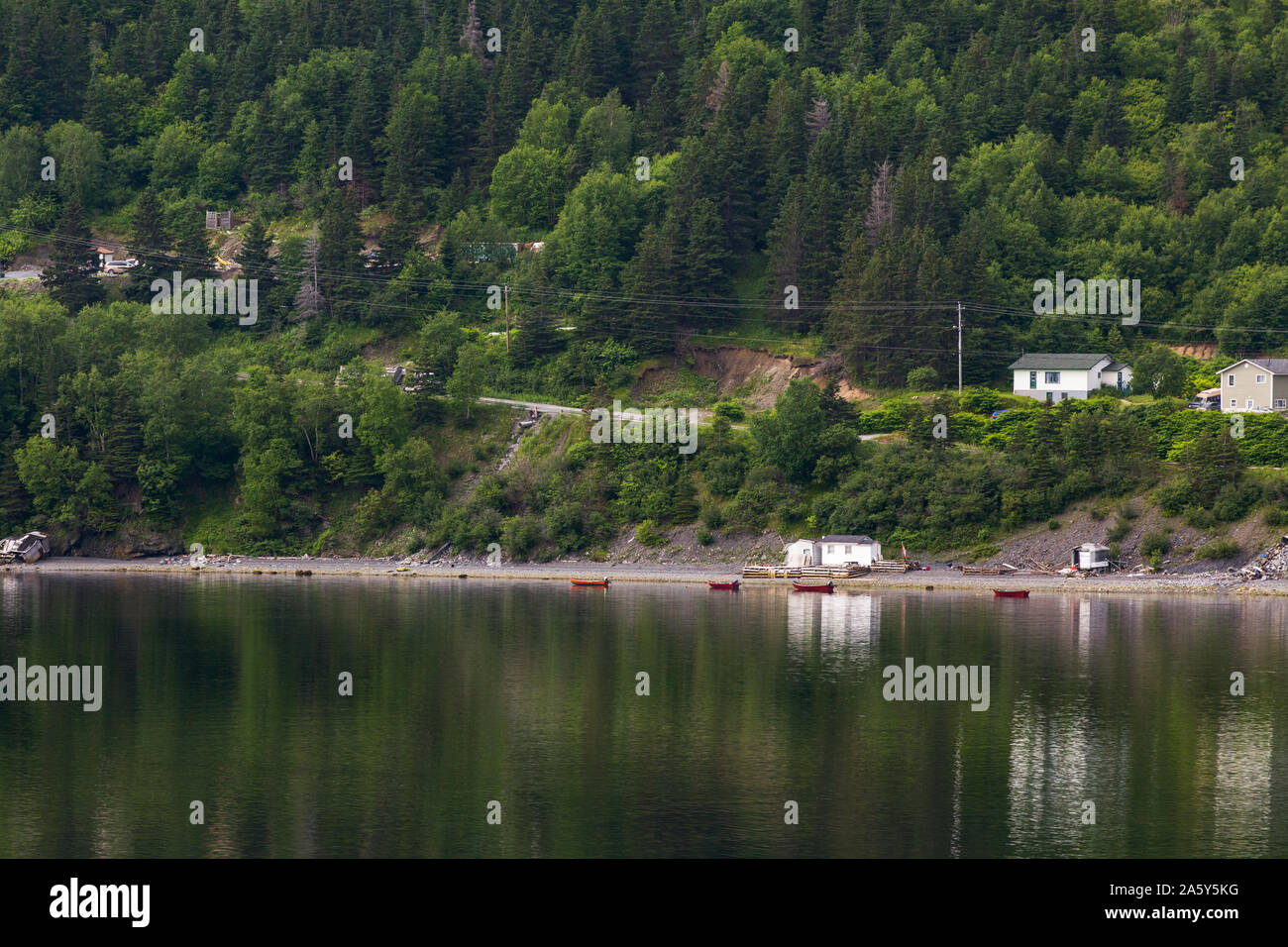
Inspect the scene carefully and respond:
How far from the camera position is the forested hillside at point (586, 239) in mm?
98500

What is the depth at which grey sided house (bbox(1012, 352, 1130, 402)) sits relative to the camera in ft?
326

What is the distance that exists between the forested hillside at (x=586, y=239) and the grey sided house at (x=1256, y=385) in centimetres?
458

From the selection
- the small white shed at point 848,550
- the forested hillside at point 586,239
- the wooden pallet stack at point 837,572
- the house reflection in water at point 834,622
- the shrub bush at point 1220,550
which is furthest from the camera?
the forested hillside at point 586,239

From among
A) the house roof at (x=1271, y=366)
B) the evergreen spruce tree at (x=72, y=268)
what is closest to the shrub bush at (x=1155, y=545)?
the house roof at (x=1271, y=366)

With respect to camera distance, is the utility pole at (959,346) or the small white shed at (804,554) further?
the utility pole at (959,346)

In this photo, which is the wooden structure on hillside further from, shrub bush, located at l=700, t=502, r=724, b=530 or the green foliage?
the green foliage

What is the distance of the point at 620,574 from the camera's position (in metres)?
90.9

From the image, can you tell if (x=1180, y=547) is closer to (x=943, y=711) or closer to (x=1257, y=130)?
(x=943, y=711)

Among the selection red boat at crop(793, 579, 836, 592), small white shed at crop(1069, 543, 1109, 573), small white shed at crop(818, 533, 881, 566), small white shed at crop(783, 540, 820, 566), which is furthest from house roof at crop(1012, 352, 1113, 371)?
red boat at crop(793, 579, 836, 592)

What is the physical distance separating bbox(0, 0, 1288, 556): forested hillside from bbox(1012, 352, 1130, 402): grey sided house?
2.76 m

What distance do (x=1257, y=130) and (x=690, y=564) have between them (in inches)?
2829

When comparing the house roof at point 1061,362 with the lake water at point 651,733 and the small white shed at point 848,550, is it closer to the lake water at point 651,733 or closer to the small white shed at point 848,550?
the small white shed at point 848,550

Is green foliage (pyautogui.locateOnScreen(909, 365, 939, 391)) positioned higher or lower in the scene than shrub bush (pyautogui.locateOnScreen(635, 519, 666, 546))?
higher
